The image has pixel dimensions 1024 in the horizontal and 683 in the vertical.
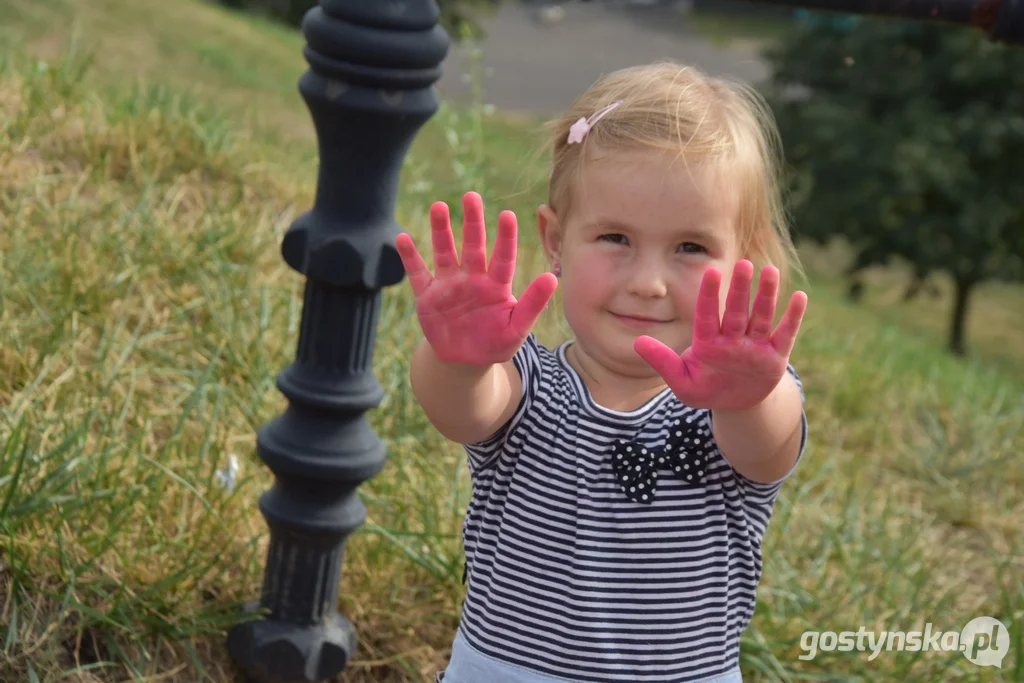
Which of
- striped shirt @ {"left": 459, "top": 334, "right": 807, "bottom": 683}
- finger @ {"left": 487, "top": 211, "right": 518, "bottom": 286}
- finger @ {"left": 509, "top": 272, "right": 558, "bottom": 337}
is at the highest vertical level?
finger @ {"left": 487, "top": 211, "right": 518, "bottom": 286}

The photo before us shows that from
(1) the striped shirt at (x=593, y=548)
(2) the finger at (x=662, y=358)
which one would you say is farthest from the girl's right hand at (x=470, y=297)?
(1) the striped shirt at (x=593, y=548)

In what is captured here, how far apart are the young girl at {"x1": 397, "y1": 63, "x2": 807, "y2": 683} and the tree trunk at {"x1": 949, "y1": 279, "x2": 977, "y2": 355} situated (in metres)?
12.7

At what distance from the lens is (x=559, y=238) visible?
1794 mm

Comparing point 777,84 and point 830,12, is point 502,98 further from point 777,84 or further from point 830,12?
point 830,12

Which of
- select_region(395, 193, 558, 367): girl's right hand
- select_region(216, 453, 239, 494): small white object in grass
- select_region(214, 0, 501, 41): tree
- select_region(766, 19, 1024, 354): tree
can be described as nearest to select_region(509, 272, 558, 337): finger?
select_region(395, 193, 558, 367): girl's right hand

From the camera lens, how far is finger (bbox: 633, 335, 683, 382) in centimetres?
→ 142

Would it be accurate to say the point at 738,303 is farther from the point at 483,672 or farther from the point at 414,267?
the point at 483,672

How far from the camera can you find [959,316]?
14000 millimetres

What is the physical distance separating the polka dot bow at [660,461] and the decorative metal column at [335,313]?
19.3 inches

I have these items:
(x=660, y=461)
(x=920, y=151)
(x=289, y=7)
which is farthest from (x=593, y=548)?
(x=289, y=7)

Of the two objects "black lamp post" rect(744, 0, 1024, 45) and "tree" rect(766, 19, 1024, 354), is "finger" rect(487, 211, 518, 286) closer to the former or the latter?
"black lamp post" rect(744, 0, 1024, 45)

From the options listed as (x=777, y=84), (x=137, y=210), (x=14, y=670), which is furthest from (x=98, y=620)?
(x=777, y=84)

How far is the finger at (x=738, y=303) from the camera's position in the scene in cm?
137

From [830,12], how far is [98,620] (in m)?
1.45
